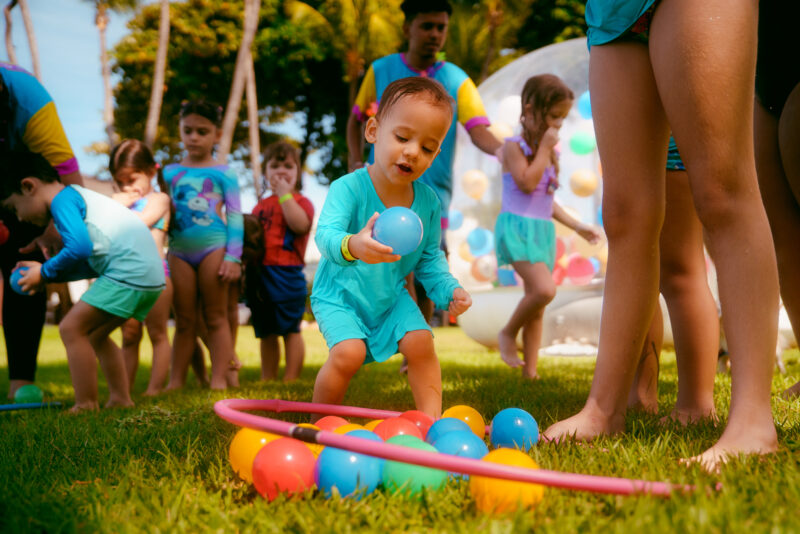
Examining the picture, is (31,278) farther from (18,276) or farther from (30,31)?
(30,31)

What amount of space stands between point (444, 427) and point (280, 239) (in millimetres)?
3872

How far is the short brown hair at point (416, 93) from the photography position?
8.96ft

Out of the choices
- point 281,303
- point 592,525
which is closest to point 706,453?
point 592,525

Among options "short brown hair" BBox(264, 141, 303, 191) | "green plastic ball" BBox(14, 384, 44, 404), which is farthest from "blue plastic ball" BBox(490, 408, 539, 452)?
"short brown hair" BBox(264, 141, 303, 191)

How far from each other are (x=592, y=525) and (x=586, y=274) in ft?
25.7

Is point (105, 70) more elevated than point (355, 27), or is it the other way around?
point (355, 27)

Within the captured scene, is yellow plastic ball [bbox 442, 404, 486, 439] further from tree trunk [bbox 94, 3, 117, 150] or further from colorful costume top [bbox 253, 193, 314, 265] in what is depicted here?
tree trunk [bbox 94, 3, 117, 150]

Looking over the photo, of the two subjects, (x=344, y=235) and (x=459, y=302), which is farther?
(x=459, y=302)

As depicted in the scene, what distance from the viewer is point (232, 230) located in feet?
17.0

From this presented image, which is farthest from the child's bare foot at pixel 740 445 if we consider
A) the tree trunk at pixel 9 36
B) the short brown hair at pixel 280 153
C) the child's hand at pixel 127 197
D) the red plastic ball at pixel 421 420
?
the tree trunk at pixel 9 36

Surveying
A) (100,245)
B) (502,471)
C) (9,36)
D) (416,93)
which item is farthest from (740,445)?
(9,36)

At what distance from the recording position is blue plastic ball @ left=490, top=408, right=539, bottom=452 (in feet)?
7.52

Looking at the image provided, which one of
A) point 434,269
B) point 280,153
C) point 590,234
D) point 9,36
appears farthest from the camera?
point 9,36

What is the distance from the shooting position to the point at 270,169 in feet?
19.0
